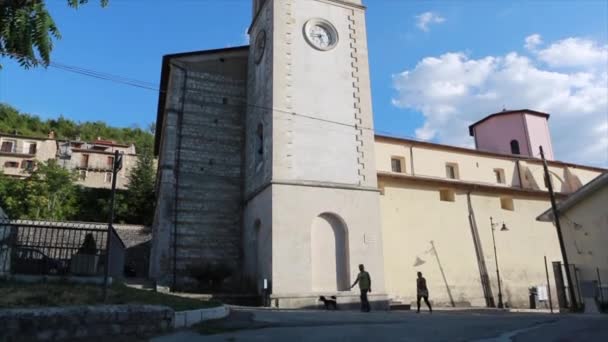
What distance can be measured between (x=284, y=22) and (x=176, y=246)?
10698 millimetres

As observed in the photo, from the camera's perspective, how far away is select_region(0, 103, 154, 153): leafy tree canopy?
252 ft

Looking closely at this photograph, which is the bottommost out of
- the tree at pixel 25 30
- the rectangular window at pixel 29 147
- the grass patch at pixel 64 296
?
the grass patch at pixel 64 296

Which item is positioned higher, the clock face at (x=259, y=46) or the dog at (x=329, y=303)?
the clock face at (x=259, y=46)

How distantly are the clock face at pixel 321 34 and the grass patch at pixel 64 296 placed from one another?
1322 cm

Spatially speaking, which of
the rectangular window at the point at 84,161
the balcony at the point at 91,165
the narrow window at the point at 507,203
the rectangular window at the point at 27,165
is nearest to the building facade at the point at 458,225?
the narrow window at the point at 507,203

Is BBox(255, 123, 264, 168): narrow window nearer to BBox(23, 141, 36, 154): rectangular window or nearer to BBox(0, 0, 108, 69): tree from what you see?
BBox(0, 0, 108, 69): tree

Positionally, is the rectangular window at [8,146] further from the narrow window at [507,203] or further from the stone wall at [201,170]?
the narrow window at [507,203]

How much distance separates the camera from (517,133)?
1412 inches

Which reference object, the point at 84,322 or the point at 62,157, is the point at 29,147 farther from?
the point at 84,322

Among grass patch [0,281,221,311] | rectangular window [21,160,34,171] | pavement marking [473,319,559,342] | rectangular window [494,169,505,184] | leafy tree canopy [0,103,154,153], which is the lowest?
pavement marking [473,319,559,342]

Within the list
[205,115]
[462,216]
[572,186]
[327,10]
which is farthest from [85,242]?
[572,186]

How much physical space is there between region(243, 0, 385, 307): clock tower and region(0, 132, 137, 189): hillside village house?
4293 centimetres

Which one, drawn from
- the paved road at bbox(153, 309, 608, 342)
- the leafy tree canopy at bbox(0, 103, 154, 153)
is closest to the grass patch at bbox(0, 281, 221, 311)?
the paved road at bbox(153, 309, 608, 342)

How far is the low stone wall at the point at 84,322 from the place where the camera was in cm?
703
